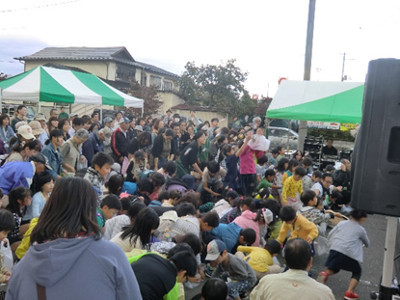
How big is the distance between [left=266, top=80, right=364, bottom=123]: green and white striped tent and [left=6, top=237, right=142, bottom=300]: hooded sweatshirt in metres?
7.70

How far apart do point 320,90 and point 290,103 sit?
34.1 inches

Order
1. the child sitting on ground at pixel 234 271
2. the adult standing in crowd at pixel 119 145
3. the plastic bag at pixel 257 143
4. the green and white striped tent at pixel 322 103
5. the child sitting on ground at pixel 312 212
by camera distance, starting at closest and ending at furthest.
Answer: the child sitting on ground at pixel 234 271 → the child sitting on ground at pixel 312 212 → the plastic bag at pixel 257 143 → the adult standing in crowd at pixel 119 145 → the green and white striped tent at pixel 322 103

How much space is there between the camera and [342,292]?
Result: 204 inches

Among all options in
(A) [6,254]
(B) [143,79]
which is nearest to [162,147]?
(A) [6,254]

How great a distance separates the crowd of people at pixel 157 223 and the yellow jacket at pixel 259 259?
13mm

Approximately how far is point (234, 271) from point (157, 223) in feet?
4.00

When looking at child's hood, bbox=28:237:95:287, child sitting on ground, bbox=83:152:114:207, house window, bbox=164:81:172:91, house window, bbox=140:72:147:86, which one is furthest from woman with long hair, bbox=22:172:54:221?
house window, bbox=164:81:172:91

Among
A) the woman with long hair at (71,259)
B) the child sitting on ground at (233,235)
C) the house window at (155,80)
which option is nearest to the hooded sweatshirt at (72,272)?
the woman with long hair at (71,259)

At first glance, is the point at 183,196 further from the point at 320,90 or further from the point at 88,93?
the point at 88,93

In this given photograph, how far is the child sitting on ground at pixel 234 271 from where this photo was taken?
4.12 metres

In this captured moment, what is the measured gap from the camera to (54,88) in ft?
32.9

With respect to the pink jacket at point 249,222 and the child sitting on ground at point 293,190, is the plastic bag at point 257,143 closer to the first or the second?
the child sitting on ground at point 293,190

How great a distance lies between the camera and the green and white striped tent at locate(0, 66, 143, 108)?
31.2 feet

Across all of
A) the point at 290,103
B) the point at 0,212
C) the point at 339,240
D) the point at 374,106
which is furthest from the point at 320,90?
the point at 0,212
